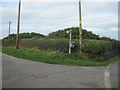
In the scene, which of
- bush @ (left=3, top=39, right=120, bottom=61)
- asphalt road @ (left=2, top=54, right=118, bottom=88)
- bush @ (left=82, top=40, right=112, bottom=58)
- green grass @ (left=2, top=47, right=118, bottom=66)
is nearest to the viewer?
asphalt road @ (left=2, top=54, right=118, bottom=88)

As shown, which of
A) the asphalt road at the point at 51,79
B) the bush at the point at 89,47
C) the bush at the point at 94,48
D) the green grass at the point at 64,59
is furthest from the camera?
the bush at the point at 89,47

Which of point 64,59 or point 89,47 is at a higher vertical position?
point 89,47

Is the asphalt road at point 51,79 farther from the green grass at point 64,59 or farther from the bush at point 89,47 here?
the bush at point 89,47

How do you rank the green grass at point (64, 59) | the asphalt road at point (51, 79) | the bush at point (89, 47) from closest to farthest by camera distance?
the asphalt road at point (51, 79)
the green grass at point (64, 59)
the bush at point (89, 47)

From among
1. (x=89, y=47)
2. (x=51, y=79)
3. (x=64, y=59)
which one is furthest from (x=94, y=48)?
(x=51, y=79)

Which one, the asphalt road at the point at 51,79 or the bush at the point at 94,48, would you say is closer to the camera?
the asphalt road at the point at 51,79

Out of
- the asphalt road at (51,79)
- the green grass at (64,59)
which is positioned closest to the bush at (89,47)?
the green grass at (64,59)

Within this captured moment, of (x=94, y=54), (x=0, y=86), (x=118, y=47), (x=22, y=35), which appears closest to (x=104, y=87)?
(x=0, y=86)

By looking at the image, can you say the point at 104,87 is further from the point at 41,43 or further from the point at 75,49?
the point at 41,43

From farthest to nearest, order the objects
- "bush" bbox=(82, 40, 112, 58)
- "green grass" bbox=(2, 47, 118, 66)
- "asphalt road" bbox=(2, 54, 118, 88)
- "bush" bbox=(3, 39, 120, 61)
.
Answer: "bush" bbox=(3, 39, 120, 61) → "bush" bbox=(82, 40, 112, 58) → "green grass" bbox=(2, 47, 118, 66) → "asphalt road" bbox=(2, 54, 118, 88)

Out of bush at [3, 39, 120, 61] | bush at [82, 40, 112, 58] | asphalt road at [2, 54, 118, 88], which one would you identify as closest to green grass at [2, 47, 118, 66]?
bush at [3, 39, 120, 61]

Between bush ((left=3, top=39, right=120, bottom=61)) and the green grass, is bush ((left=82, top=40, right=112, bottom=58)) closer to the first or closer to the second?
bush ((left=3, top=39, right=120, bottom=61))

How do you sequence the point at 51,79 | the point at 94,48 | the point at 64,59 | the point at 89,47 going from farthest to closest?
the point at 89,47
the point at 94,48
the point at 64,59
the point at 51,79

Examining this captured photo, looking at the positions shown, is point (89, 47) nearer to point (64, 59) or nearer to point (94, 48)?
point (94, 48)
